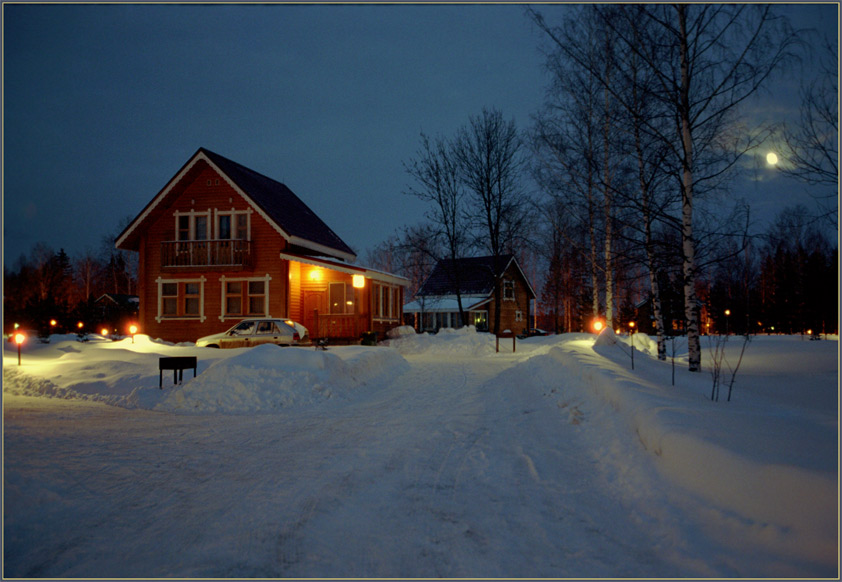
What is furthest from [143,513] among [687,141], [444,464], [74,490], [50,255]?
[50,255]

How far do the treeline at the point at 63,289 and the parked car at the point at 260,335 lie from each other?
734 cm

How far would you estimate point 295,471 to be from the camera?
5.61 meters

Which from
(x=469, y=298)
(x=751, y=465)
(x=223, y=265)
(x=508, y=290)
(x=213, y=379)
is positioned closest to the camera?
(x=751, y=465)

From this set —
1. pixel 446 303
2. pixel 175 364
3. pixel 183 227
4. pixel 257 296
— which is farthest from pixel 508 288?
pixel 175 364

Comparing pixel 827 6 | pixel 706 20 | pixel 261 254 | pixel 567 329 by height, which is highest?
pixel 706 20

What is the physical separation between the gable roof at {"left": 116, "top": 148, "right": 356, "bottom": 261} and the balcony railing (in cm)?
182

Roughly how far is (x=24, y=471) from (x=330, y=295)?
71.6 ft

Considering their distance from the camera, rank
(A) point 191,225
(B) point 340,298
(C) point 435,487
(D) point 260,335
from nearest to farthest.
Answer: (C) point 435,487
(D) point 260,335
(A) point 191,225
(B) point 340,298

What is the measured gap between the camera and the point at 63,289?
54.4 m

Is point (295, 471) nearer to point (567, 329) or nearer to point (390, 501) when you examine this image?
point (390, 501)

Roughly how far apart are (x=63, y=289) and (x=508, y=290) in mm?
47344

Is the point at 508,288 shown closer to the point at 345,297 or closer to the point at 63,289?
the point at 345,297

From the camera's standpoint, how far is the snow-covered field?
3510 millimetres

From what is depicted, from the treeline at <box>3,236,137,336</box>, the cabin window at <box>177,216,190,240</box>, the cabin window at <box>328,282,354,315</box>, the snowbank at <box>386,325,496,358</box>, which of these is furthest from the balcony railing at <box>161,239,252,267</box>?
the snowbank at <box>386,325,496,358</box>
